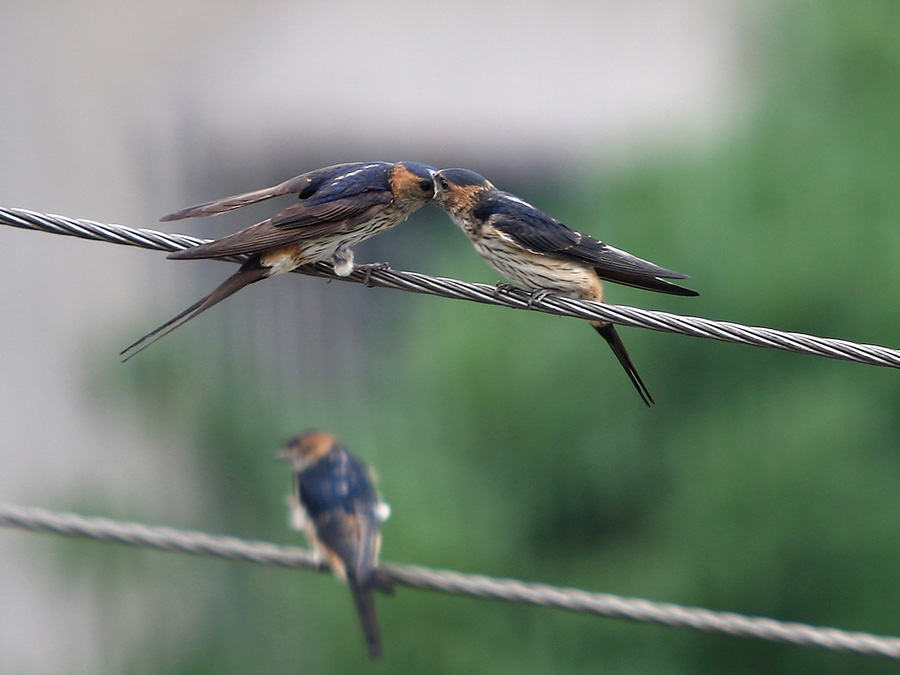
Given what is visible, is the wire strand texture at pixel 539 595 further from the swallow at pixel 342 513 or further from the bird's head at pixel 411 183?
the bird's head at pixel 411 183

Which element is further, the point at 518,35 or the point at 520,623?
the point at 518,35

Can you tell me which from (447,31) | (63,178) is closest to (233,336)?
(63,178)

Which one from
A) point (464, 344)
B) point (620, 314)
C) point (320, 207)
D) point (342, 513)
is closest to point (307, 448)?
point (342, 513)

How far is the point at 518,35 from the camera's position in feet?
35.4

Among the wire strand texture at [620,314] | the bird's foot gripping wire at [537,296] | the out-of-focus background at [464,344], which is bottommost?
the out-of-focus background at [464,344]

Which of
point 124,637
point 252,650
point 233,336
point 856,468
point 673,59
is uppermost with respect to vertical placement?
point 673,59

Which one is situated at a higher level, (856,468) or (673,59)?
(673,59)

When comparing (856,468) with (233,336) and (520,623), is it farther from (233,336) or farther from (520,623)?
(233,336)

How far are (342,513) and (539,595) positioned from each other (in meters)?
1.91

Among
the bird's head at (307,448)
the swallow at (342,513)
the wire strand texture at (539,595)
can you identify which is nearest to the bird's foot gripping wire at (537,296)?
the wire strand texture at (539,595)

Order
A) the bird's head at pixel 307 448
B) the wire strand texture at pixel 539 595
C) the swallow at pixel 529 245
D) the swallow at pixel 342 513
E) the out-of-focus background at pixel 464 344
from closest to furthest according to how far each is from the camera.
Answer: the wire strand texture at pixel 539 595 → the swallow at pixel 529 245 → the swallow at pixel 342 513 → the bird's head at pixel 307 448 → the out-of-focus background at pixel 464 344

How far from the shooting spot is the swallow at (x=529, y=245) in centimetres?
352

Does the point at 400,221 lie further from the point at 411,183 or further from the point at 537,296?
the point at 537,296

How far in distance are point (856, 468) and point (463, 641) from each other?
2.25 meters
